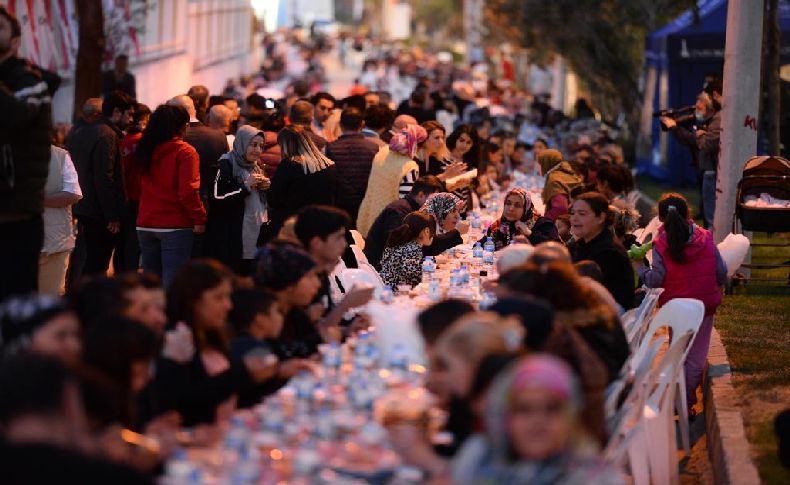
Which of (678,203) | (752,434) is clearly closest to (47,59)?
(678,203)

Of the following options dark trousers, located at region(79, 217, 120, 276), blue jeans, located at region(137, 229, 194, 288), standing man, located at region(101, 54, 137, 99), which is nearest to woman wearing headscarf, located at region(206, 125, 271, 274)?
blue jeans, located at region(137, 229, 194, 288)

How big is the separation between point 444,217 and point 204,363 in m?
5.92

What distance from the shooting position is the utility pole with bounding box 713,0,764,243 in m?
15.2

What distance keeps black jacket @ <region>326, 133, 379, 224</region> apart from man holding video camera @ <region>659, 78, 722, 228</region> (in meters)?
4.44

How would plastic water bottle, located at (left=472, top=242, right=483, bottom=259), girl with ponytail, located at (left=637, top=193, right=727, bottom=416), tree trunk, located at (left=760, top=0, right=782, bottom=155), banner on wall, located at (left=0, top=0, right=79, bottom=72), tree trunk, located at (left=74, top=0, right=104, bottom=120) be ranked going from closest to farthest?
girl with ponytail, located at (left=637, top=193, right=727, bottom=416), plastic water bottle, located at (left=472, top=242, right=483, bottom=259), tree trunk, located at (left=760, top=0, right=782, bottom=155), tree trunk, located at (left=74, top=0, right=104, bottom=120), banner on wall, located at (left=0, top=0, right=79, bottom=72)

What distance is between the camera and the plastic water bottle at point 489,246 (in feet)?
38.0

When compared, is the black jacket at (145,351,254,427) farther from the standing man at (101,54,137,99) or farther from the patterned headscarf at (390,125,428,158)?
the standing man at (101,54,137,99)

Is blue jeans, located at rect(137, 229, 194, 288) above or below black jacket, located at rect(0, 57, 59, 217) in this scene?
below

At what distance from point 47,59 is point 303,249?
18.8 metres

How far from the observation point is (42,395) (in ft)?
14.9

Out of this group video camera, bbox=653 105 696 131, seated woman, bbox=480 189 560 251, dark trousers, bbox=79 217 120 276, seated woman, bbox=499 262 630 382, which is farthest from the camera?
video camera, bbox=653 105 696 131

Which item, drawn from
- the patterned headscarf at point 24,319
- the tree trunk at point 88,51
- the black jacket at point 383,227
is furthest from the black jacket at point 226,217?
the tree trunk at point 88,51

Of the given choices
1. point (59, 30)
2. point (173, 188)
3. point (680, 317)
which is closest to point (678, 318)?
point (680, 317)

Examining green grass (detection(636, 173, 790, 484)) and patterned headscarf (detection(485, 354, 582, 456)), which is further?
green grass (detection(636, 173, 790, 484))
